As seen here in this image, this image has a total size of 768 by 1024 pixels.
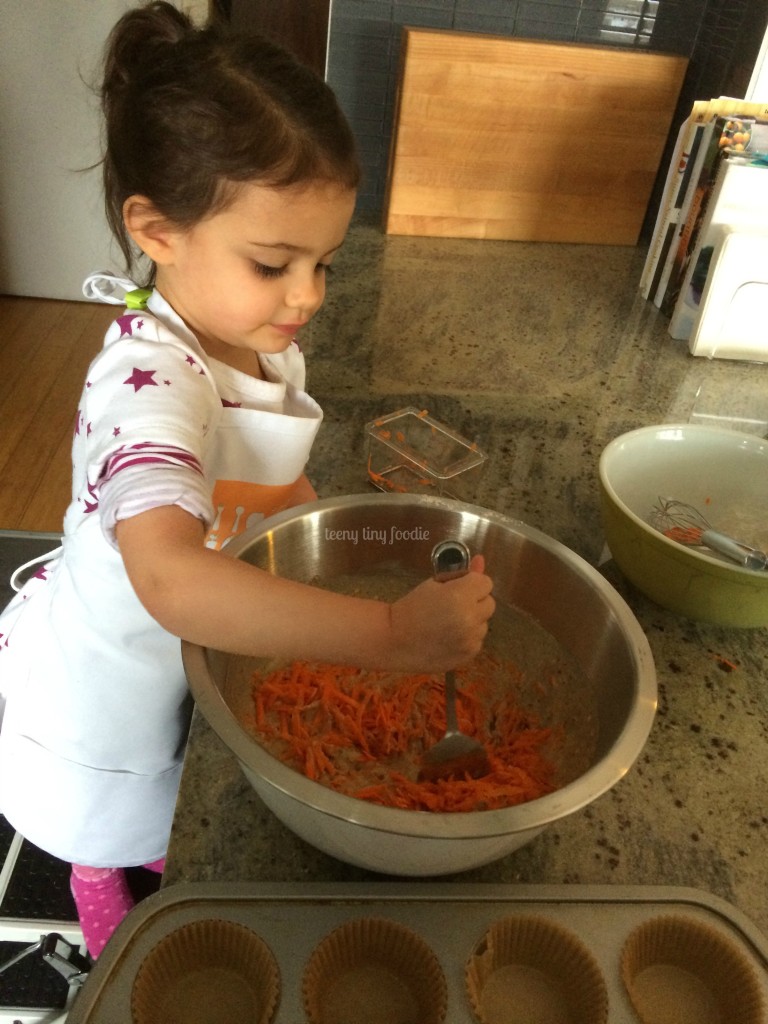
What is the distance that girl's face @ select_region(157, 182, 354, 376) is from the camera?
648 millimetres

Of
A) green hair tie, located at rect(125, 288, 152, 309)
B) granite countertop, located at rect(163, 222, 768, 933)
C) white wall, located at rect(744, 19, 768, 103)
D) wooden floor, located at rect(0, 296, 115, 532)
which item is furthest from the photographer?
wooden floor, located at rect(0, 296, 115, 532)

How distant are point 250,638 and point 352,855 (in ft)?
0.53

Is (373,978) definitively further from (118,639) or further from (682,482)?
(682,482)

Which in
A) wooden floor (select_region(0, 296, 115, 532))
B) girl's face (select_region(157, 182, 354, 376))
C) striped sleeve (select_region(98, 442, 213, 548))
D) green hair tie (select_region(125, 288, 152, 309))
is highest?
girl's face (select_region(157, 182, 354, 376))

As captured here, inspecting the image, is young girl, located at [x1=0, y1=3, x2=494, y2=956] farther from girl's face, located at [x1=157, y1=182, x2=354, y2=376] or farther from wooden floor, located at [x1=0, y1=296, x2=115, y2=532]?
wooden floor, located at [x1=0, y1=296, x2=115, y2=532]

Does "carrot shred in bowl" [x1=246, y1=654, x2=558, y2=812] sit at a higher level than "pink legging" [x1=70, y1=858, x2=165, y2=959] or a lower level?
higher

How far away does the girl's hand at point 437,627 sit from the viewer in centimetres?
55

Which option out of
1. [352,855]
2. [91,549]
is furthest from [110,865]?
[352,855]

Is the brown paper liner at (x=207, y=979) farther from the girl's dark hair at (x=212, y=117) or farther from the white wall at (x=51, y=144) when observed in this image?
the white wall at (x=51, y=144)

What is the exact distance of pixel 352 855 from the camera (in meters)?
0.53

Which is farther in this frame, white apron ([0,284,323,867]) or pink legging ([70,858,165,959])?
pink legging ([70,858,165,959])

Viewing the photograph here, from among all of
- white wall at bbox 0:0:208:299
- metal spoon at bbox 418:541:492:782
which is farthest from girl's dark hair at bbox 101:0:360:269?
white wall at bbox 0:0:208:299

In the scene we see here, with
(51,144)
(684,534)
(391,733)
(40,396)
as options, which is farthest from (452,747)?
(51,144)

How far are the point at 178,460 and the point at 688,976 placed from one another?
507 millimetres
